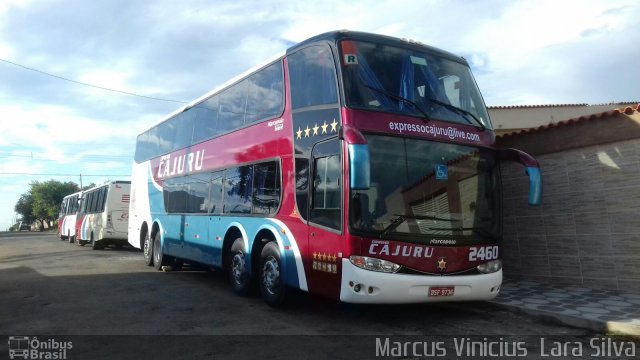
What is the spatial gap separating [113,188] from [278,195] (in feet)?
52.9

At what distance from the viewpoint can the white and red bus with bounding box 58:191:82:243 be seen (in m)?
28.3

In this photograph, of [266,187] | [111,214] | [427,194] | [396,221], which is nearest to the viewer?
[396,221]

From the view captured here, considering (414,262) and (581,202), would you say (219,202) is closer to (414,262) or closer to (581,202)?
(414,262)

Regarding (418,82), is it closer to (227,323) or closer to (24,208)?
(227,323)

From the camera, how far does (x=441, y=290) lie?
6.27 meters

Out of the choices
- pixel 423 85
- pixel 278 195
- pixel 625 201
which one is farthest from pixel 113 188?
pixel 625 201

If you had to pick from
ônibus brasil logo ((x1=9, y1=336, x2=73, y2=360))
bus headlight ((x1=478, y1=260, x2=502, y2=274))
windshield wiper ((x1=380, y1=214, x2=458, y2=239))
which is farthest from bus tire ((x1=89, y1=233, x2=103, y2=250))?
bus headlight ((x1=478, y1=260, x2=502, y2=274))

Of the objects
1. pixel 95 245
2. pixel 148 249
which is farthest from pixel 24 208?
pixel 148 249

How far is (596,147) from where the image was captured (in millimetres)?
8695

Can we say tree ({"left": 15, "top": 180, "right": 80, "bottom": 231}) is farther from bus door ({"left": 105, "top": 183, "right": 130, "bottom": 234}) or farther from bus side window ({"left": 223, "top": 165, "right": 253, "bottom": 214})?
bus side window ({"left": 223, "top": 165, "right": 253, "bottom": 214})

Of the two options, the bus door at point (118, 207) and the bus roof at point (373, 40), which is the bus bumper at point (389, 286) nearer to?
the bus roof at point (373, 40)

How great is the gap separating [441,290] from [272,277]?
2.72 meters

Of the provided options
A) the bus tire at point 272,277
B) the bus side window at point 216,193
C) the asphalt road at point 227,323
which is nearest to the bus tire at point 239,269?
the asphalt road at point 227,323

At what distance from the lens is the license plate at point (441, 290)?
621cm
